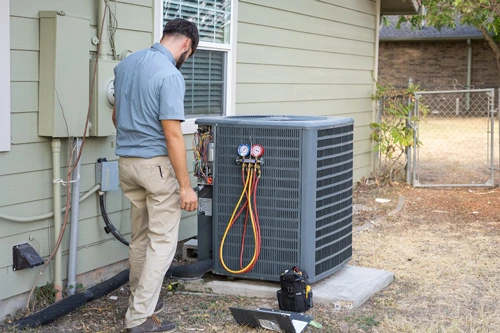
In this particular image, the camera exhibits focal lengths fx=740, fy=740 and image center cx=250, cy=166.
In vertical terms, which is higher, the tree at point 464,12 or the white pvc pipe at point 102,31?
the tree at point 464,12

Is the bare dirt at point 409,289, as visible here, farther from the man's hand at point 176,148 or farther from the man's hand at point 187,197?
the man's hand at point 176,148

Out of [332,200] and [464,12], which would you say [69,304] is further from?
[464,12]

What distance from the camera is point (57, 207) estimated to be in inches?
191

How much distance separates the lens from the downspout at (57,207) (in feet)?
15.7

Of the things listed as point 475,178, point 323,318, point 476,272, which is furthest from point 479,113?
point 323,318

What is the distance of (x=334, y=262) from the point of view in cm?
548

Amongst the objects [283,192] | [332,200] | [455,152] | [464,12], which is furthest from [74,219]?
[455,152]

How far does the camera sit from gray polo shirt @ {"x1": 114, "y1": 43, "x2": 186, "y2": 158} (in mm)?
4195

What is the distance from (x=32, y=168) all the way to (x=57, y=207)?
0.31 metres

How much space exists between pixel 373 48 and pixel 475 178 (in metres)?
2.73

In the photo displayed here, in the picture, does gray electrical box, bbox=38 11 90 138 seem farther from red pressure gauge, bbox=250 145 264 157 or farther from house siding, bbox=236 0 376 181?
house siding, bbox=236 0 376 181

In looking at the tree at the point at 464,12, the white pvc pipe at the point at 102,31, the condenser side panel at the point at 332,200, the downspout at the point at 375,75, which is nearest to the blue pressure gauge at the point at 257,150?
the condenser side panel at the point at 332,200

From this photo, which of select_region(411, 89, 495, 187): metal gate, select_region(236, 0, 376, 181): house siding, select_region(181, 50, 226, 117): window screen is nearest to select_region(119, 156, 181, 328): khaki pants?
select_region(181, 50, 226, 117): window screen

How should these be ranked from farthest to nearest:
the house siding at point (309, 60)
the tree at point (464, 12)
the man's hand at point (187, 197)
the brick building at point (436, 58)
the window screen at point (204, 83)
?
the brick building at point (436, 58) < the tree at point (464, 12) < the house siding at point (309, 60) < the window screen at point (204, 83) < the man's hand at point (187, 197)
